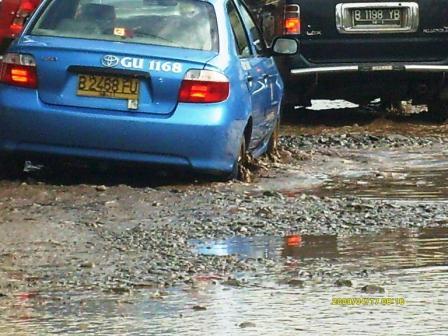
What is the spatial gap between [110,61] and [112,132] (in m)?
0.39

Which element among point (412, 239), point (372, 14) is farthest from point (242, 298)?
point (372, 14)

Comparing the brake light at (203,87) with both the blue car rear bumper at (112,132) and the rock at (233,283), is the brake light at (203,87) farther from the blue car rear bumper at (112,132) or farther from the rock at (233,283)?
the rock at (233,283)

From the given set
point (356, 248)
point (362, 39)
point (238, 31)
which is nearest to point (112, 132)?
point (238, 31)

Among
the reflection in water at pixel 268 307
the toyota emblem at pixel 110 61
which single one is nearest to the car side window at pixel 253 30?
the toyota emblem at pixel 110 61

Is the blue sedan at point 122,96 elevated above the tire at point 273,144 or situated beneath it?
elevated above

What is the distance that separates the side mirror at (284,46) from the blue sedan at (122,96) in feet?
4.33

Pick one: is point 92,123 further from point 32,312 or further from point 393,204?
point 32,312

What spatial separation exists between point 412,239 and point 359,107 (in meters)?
7.67

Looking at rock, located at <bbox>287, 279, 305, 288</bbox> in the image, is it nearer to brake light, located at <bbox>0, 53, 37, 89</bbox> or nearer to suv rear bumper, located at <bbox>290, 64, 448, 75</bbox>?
brake light, located at <bbox>0, 53, 37, 89</bbox>

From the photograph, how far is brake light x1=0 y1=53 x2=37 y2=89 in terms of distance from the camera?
8344 mm

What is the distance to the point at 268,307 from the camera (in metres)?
5.64

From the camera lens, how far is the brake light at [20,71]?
8.34 metres

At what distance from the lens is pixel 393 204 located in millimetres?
8102

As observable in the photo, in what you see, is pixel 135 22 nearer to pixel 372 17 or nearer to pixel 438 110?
pixel 372 17
